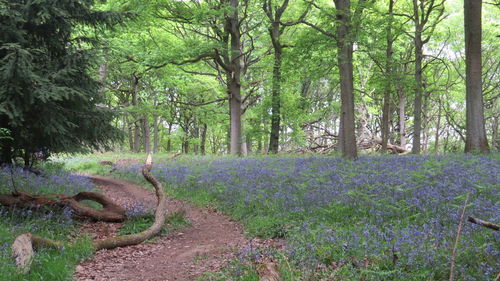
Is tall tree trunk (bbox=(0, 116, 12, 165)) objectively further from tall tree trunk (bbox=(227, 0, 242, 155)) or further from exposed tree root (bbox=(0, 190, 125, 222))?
tall tree trunk (bbox=(227, 0, 242, 155))

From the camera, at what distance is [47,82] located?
8.40m

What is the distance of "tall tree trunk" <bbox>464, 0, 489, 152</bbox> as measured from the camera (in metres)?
12.7

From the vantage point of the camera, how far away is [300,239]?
605cm

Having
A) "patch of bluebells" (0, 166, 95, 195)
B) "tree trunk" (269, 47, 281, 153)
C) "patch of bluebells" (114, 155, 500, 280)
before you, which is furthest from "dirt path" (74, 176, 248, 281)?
"tree trunk" (269, 47, 281, 153)

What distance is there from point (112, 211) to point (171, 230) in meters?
1.56

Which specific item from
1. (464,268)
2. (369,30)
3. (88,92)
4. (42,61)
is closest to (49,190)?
(88,92)

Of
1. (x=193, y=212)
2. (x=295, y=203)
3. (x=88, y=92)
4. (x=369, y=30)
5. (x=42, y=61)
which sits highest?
(x=369, y=30)

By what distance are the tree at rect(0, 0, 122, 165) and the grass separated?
4.22 meters

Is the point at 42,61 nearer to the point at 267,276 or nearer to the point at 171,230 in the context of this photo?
the point at 171,230

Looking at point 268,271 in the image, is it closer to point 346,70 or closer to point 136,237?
point 136,237

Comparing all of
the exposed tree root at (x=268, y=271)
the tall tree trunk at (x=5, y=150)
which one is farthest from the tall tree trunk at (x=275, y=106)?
the exposed tree root at (x=268, y=271)

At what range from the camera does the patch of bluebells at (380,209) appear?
4.41m

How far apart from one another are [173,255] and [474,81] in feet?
40.8

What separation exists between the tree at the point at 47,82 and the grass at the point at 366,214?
13.9 ft
